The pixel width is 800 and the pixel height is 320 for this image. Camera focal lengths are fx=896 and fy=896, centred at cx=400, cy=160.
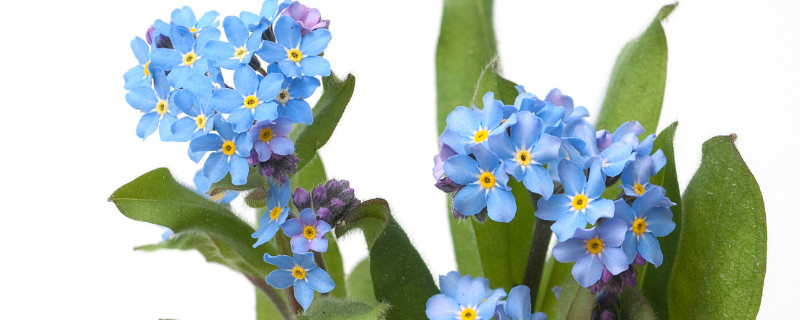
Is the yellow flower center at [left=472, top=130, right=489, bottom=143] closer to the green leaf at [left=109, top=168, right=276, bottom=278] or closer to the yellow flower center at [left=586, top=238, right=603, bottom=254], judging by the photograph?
the yellow flower center at [left=586, top=238, right=603, bottom=254]

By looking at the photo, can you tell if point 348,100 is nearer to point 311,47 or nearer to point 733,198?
point 311,47

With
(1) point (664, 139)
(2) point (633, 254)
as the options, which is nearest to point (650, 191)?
(2) point (633, 254)

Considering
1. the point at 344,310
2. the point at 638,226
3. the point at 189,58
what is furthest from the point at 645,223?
the point at 189,58

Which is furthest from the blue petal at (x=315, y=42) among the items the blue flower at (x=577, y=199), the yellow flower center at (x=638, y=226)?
the yellow flower center at (x=638, y=226)

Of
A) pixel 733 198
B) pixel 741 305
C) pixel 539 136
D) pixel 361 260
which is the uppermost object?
pixel 539 136

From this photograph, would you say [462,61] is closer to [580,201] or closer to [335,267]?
[335,267]

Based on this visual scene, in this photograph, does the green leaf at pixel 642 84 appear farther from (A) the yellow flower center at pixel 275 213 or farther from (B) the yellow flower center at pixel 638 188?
(A) the yellow flower center at pixel 275 213
